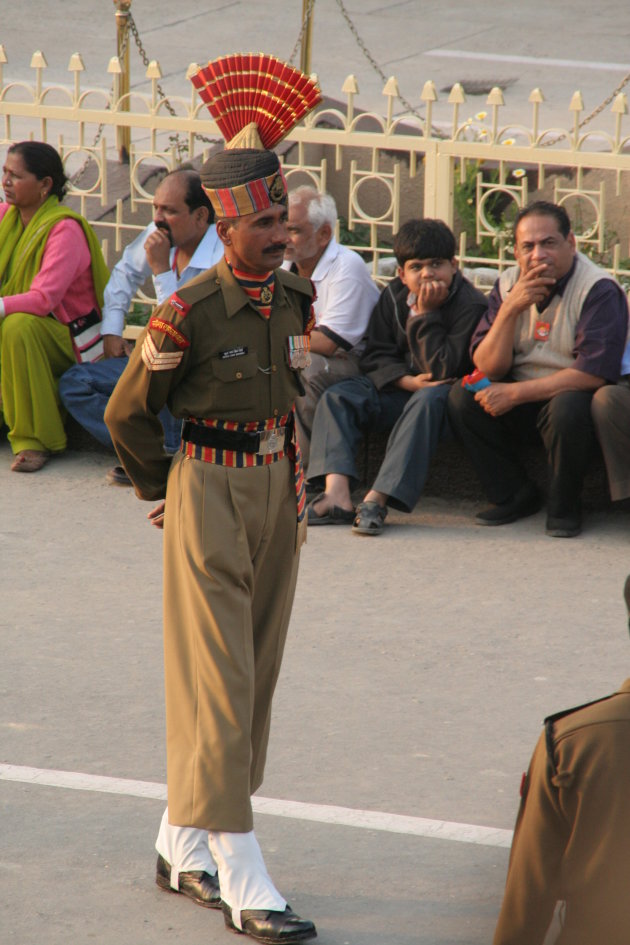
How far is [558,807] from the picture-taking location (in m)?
2.72

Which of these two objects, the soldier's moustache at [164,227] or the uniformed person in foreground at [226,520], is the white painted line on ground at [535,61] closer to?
the soldier's moustache at [164,227]

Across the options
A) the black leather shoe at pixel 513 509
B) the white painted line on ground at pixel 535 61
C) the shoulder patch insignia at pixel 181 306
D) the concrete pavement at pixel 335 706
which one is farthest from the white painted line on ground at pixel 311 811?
the white painted line on ground at pixel 535 61

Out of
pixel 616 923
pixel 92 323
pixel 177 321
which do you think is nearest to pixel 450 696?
pixel 177 321

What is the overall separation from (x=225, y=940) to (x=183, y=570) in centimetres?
91

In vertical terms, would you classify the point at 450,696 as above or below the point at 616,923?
below

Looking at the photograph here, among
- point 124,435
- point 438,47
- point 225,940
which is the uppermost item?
point 438,47

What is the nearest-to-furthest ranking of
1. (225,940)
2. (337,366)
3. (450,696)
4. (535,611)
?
(225,940)
(450,696)
(535,611)
(337,366)

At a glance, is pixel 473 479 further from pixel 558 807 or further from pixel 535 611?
pixel 558 807

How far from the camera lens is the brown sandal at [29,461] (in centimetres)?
755

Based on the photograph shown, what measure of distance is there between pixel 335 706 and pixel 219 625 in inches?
54.6

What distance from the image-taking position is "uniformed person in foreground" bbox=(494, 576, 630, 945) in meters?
2.66

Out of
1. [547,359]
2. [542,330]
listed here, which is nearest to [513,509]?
[547,359]

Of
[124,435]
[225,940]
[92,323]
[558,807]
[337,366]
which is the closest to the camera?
[558,807]

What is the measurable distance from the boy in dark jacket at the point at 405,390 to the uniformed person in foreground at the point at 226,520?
9.40 ft
